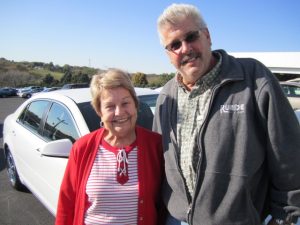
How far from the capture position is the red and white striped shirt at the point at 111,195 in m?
1.98

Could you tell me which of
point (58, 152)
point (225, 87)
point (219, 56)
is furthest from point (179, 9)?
point (58, 152)

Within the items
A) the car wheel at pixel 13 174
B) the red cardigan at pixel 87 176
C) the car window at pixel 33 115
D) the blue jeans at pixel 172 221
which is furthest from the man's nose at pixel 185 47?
the car wheel at pixel 13 174

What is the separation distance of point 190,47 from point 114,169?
90cm

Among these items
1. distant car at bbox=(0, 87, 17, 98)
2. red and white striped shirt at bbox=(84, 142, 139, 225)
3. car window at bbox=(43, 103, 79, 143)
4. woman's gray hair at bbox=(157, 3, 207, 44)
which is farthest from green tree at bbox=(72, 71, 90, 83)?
woman's gray hair at bbox=(157, 3, 207, 44)

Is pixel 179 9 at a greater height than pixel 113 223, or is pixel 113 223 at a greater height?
pixel 179 9

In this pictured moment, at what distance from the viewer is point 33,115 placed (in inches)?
169

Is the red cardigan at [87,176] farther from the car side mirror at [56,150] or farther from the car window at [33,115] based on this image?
the car window at [33,115]

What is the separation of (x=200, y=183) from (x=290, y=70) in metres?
28.7

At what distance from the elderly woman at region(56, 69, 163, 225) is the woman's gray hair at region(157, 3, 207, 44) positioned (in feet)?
1.63

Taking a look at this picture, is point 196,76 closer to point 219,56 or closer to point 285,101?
point 219,56

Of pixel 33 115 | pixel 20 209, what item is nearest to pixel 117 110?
pixel 33 115

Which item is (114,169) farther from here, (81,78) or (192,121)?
(81,78)

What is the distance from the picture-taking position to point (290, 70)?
27.4 meters

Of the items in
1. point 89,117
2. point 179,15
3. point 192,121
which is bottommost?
point 89,117
